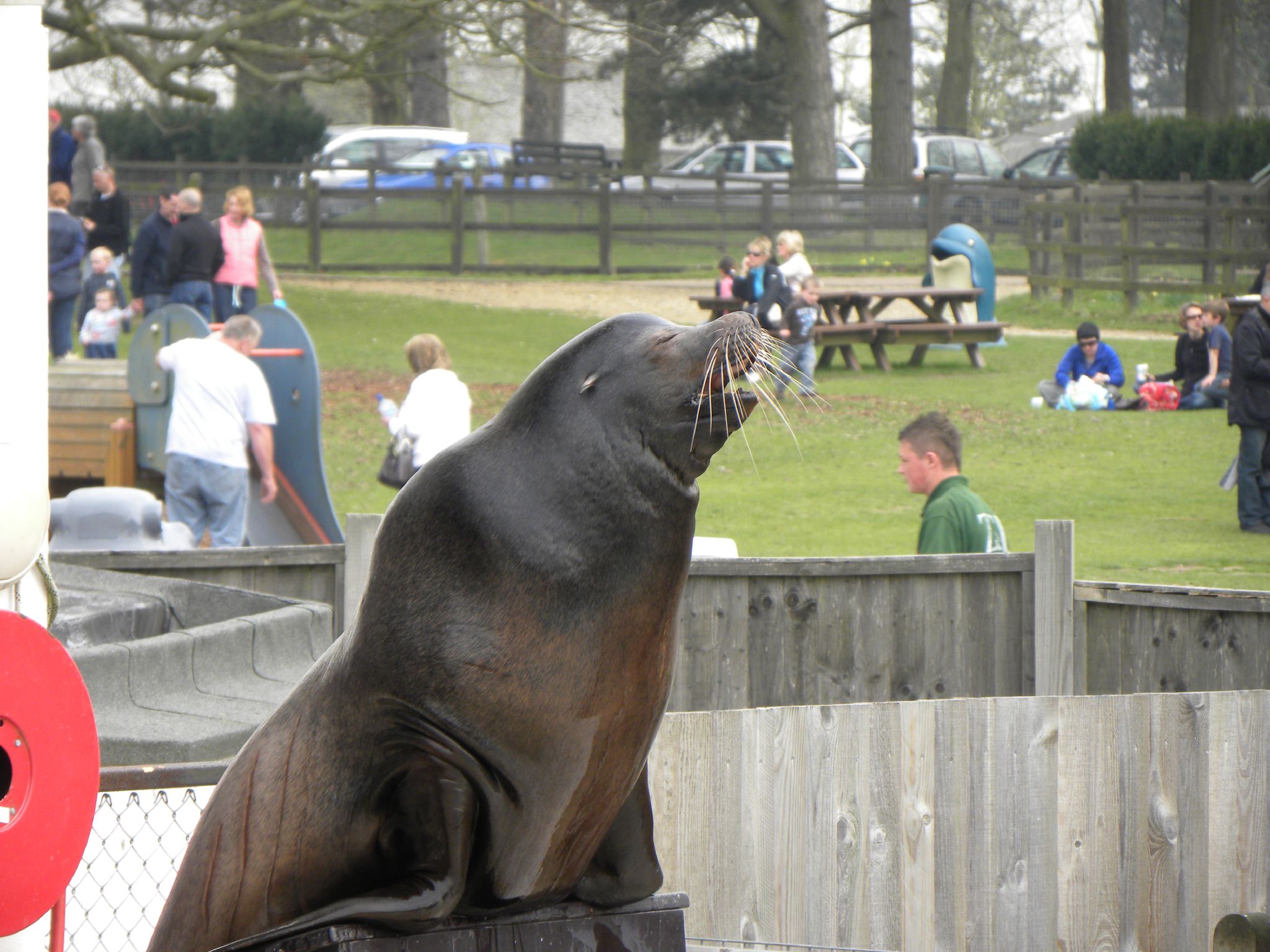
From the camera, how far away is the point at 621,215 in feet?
95.2

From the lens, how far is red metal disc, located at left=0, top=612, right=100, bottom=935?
307 centimetres

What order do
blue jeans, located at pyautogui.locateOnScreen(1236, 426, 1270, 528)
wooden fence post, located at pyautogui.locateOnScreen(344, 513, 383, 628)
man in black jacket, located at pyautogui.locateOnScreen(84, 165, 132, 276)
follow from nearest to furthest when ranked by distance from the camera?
wooden fence post, located at pyautogui.locateOnScreen(344, 513, 383, 628)
blue jeans, located at pyautogui.locateOnScreen(1236, 426, 1270, 528)
man in black jacket, located at pyautogui.locateOnScreen(84, 165, 132, 276)

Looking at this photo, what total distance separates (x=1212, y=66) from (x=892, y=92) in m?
6.96

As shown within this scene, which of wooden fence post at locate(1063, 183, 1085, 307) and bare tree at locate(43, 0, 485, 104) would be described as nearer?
bare tree at locate(43, 0, 485, 104)

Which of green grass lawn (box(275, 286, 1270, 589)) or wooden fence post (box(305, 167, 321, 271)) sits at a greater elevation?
wooden fence post (box(305, 167, 321, 271))

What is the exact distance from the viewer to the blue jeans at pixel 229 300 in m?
16.2

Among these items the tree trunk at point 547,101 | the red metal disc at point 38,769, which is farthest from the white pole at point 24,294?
the tree trunk at point 547,101

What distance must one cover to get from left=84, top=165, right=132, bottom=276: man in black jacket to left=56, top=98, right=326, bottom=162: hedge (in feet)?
58.9

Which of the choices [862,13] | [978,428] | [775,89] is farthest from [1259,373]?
[775,89]

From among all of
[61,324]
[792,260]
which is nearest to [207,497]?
[61,324]

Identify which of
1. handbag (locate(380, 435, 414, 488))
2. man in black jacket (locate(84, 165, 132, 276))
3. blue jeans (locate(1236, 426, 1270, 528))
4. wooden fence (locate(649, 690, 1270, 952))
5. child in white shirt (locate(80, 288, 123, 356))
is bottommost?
wooden fence (locate(649, 690, 1270, 952))

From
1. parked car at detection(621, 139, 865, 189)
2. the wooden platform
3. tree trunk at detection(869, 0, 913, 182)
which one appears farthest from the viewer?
parked car at detection(621, 139, 865, 189)

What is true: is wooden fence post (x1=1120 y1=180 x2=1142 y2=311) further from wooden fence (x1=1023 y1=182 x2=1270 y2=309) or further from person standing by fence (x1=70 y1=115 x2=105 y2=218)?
person standing by fence (x1=70 y1=115 x2=105 y2=218)

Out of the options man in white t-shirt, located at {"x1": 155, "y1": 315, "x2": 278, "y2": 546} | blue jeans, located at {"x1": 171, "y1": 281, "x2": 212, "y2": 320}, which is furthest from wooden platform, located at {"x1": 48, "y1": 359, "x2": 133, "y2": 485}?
blue jeans, located at {"x1": 171, "y1": 281, "x2": 212, "y2": 320}
